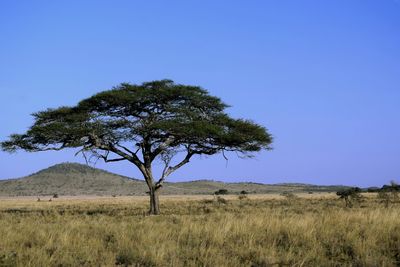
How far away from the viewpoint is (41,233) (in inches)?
500

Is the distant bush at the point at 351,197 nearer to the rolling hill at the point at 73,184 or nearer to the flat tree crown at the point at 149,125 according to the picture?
the flat tree crown at the point at 149,125

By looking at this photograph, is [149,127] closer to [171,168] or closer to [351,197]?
[171,168]

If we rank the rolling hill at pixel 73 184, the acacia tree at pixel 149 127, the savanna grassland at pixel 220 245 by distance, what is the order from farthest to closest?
the rolling hill at pixel 73 184
the acacia tree at pixel 149 127
the savanna grassland at pixel 220 245

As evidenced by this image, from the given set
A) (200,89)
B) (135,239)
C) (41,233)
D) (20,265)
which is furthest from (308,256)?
(200,89)

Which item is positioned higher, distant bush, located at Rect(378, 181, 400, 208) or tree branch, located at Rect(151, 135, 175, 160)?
tree branch, located at Rect(151, 135, 175, 160)

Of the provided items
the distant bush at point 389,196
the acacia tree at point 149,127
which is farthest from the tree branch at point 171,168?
the distant bush at point 389,196

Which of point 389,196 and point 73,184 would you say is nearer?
point 389,196

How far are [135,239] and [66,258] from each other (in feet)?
7.96

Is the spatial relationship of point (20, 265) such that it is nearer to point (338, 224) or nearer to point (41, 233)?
point (41, 233)

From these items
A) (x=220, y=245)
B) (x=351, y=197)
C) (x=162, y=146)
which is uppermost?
(x=162, y=146)

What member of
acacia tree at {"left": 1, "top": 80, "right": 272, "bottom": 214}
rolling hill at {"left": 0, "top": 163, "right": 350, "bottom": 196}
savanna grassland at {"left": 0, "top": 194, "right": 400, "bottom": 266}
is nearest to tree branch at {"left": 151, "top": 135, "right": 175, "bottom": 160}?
acacia tree at {"left": 1, "top": 80, "right": 272, "bottom": 214}

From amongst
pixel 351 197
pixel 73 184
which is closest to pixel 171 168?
pixel 351 197

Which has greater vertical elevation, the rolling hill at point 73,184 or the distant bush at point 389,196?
the rolling hill at point 73,184

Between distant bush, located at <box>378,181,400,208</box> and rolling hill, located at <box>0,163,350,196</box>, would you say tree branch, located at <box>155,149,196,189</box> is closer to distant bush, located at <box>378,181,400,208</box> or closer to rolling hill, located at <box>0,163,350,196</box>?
distant bush, located at <box>378,181,400,208</box>
